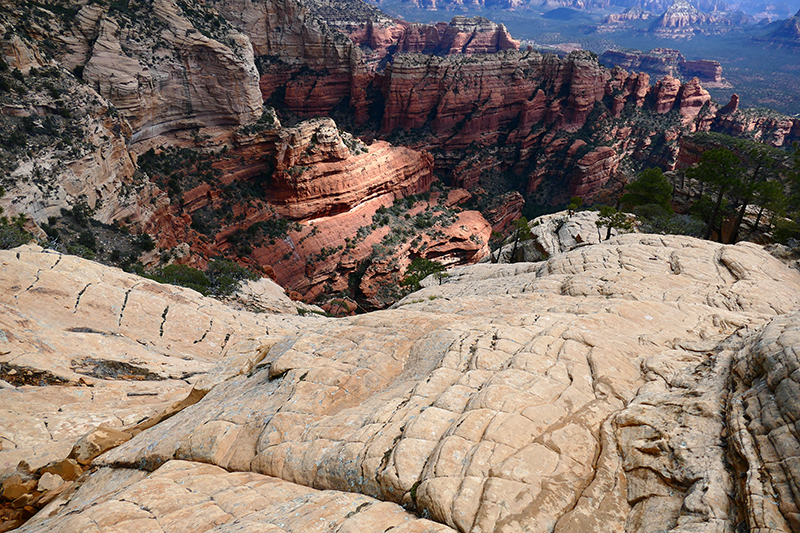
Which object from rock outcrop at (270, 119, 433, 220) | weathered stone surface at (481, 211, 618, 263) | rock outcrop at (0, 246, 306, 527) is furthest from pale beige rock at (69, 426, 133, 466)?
rock outcrop at (270, 119, 433, 220)

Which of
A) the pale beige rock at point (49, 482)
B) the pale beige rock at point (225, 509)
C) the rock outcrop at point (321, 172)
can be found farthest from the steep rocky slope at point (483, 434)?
the rock outcrop at point (321, 172)

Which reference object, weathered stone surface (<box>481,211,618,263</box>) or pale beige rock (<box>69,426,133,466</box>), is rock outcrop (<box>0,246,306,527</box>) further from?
weathered stone surface (<box>481,211,618,263</box>)

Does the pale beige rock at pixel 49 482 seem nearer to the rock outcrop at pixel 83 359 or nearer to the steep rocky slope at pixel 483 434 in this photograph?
the rock outcrop at pixel 83 359

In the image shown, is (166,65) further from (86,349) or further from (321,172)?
(86,349)

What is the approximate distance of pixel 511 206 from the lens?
76.5 m

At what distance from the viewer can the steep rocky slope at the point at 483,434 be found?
21.8 ft

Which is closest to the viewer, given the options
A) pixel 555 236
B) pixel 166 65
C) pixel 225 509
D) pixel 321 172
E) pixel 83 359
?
pixel 225 509

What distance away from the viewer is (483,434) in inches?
316

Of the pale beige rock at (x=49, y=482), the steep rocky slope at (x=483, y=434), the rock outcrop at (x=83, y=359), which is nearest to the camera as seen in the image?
the steep rocky slope at (x=483, y=434)

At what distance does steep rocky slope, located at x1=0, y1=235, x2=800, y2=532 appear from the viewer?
261 inches

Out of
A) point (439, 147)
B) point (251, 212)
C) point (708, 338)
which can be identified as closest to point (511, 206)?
point (439, 147)

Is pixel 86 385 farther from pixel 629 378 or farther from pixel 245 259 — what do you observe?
pixel 245 259

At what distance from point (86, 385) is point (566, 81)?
97.3 m

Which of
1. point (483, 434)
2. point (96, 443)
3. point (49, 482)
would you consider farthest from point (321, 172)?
point (483, 434)
